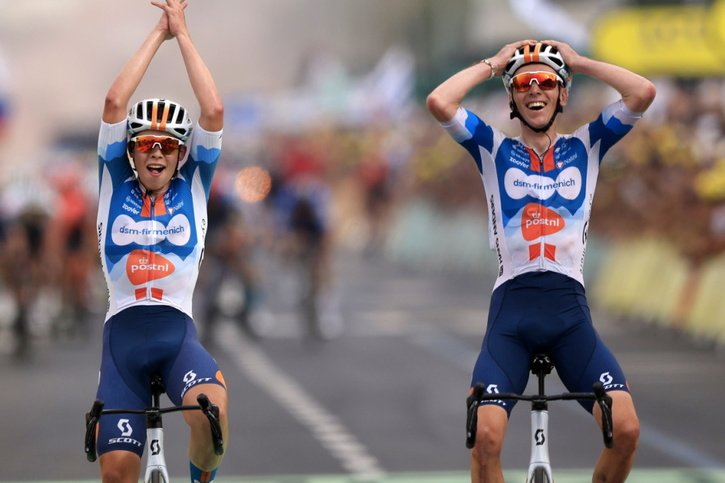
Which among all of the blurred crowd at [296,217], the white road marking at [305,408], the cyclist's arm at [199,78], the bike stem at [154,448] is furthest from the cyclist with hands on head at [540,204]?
the blurred crowd at [296,217]

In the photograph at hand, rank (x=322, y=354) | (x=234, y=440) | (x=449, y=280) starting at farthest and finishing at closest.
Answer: (x=449, y=280), (x=322, y=354), (x=234, y=440)

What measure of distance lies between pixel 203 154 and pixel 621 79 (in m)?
2.13

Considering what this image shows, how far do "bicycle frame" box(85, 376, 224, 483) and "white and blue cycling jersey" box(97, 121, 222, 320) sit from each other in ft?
1.99

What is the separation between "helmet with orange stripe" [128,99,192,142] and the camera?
9539mm

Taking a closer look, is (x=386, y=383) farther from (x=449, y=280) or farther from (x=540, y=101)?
(x=449, y=280)

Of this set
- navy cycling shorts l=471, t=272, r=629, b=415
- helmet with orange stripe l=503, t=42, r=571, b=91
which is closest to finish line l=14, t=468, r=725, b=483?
navy cycling shorts l=471, t=272, r=629, b=415

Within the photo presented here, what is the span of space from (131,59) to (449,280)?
2769 cm

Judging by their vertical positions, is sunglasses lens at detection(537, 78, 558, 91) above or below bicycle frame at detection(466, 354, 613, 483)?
above

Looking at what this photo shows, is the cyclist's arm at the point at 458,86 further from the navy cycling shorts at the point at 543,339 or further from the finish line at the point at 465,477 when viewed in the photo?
the finish line at the point at 465,477

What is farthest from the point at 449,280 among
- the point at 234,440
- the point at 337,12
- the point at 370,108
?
the point at 337,12

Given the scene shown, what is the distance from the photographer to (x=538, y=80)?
9461mm

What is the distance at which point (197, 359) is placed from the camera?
933cm

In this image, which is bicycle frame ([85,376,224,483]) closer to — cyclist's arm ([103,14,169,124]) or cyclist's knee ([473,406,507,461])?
cyclist's knee ([473,406,507,461])

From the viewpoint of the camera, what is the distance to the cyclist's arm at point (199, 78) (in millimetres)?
9594
